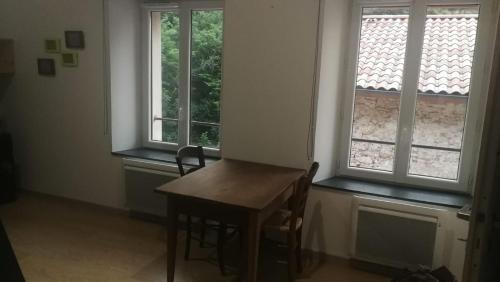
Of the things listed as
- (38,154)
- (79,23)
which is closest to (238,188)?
(79,23)

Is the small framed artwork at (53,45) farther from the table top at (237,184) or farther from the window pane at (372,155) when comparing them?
the window pane at (372,155)

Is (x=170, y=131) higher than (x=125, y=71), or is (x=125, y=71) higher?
(x=125, y=71)

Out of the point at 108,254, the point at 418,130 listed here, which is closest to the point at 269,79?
the point at 418,130

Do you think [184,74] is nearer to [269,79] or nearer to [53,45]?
[269,79]

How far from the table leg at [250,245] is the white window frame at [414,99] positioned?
1429 mm

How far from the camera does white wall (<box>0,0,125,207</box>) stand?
410cm

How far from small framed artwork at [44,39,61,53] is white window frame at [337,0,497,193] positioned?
114 inches

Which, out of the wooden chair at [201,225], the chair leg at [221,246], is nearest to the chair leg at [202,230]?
the wooden chair at [201,225]

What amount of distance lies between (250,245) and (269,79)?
4.82 ft

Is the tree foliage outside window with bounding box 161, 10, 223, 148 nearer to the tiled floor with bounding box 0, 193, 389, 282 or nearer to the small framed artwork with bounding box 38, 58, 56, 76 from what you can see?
the tiled floor with bounding box 0, 193, 389, 282

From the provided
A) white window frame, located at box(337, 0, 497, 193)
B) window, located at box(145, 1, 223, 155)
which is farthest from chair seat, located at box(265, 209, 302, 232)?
window, located at box(145, 1, 223, 155)

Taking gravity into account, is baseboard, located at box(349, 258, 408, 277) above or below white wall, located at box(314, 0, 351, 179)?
below

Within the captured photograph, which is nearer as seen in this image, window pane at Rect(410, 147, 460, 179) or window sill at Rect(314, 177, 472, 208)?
window sill at Rect(314, 177, 472, 208)

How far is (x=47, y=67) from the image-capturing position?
4.30 meters
